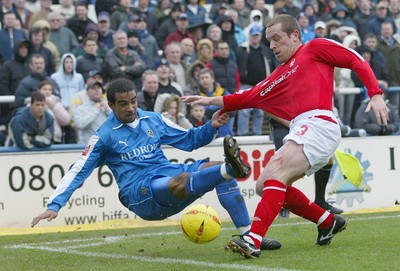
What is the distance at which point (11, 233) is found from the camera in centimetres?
1315

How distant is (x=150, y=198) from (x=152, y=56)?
8678 millimetres

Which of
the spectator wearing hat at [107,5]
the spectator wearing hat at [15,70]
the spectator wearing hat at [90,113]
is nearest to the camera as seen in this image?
the spectator wearing hat at [90,113]

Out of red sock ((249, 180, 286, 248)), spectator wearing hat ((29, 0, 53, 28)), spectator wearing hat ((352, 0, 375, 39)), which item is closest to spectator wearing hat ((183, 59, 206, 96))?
spectator wearing hat ((29, 0, 53, 28))

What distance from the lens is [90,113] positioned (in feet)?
48.0

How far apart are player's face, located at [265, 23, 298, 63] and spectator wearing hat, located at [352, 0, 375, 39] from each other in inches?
476

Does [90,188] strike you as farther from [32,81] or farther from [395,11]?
[395,11]

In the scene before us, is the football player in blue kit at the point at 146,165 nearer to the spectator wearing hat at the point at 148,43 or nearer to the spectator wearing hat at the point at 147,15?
the spectator wearing hat at the point at 148,43

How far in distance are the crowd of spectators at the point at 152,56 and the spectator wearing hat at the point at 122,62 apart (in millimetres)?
16

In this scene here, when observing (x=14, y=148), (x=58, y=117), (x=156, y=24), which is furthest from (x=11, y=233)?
(x=156, y=24)

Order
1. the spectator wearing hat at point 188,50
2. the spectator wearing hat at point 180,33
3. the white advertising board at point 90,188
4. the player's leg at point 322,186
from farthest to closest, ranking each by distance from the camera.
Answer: the spectator wearing hat at point 180,33, the spectator wearing hat at point 188,50, the white advertising board at point 90,188, the player's leg at point 322,186

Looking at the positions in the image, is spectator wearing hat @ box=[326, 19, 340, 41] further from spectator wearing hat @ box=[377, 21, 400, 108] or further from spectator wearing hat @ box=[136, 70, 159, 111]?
spectator wearing hat @ box=[136, 70, 159, 111]

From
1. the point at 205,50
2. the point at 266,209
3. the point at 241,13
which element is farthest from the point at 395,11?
the point at 266,209

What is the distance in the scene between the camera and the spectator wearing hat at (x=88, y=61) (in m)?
16.2

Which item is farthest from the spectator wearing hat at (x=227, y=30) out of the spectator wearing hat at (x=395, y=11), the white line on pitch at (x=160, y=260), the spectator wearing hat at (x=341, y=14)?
the white line on pitch at (x=160, y=260)
